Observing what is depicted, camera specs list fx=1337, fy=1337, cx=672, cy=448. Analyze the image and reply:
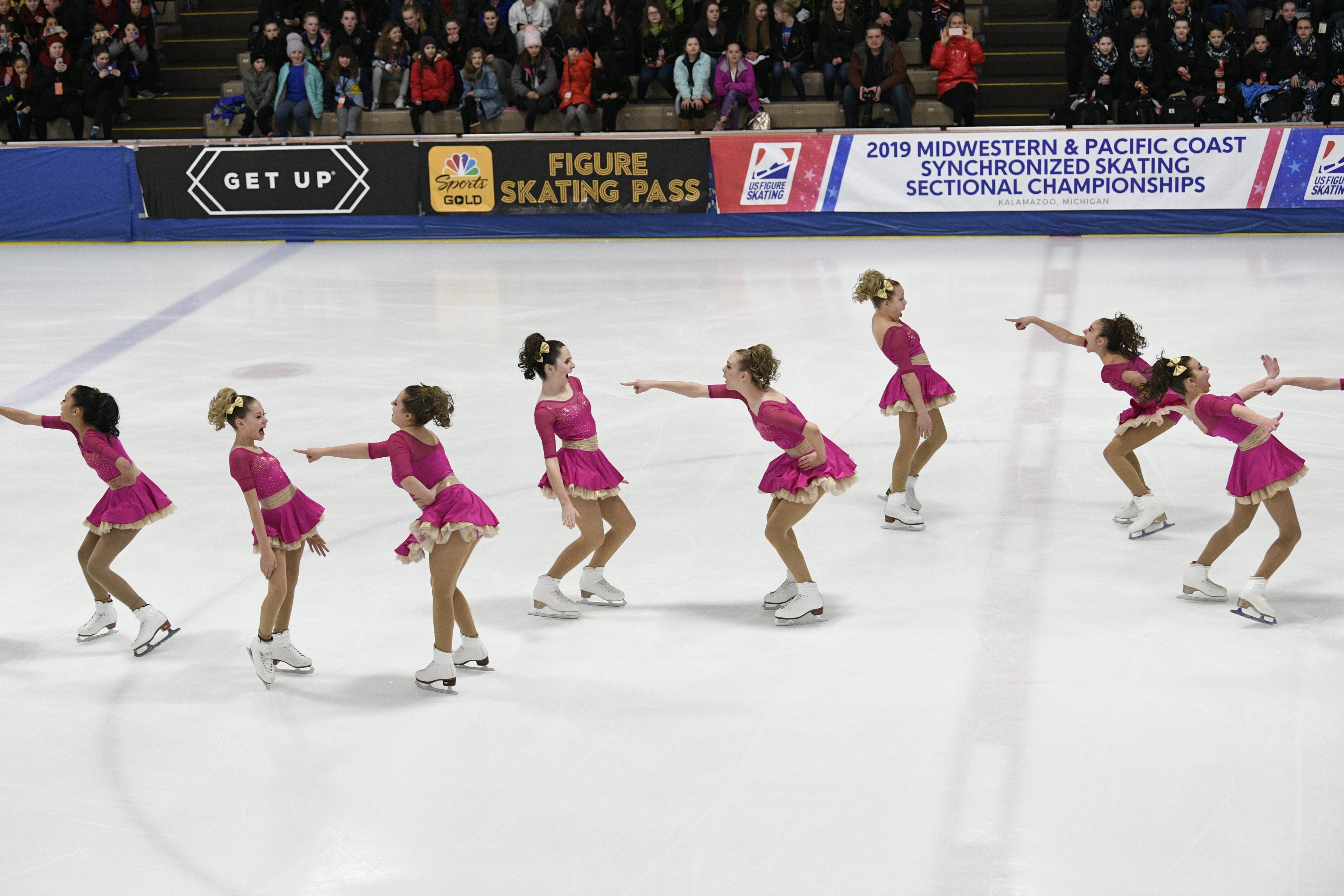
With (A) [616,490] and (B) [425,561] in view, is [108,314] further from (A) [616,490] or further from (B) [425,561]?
(A) [616,490]

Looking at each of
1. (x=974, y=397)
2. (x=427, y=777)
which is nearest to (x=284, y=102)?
(x=974, y=397)

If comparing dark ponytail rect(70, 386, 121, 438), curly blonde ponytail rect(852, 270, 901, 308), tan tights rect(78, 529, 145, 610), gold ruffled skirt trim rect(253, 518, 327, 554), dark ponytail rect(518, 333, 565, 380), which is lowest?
tan tights rect(78, 529, 145, 610)

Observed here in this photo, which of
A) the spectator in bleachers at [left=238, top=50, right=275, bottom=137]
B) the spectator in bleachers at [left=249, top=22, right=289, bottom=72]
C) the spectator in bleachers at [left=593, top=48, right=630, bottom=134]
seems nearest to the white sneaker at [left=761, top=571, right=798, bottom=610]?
the spectator in bleachers at [left=593, top=48, right=630, bottom=134]

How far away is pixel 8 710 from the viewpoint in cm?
585

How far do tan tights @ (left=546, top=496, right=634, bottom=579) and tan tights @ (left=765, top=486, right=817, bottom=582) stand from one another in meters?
0.73

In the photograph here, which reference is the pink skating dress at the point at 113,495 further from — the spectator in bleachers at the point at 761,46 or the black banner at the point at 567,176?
the spectator in bleachers at the point at 761,46

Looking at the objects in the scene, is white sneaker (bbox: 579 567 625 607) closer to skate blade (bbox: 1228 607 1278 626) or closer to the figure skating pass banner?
skate blade (bbox: 1228 607 1278 626)

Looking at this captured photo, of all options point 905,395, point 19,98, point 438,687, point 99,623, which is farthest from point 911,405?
point 19,98

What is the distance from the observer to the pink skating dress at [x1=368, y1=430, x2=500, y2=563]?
5.65 m

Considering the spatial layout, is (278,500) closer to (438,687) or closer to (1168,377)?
(438,687)

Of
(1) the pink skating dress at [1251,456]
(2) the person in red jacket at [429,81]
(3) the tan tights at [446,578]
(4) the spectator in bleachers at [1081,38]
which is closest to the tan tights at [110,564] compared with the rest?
(3) the tan tights at [446,578]

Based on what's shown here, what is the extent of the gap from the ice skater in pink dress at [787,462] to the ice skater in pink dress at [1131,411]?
1.85 meters

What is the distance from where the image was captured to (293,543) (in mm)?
5965

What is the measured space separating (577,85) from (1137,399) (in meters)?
13.5
